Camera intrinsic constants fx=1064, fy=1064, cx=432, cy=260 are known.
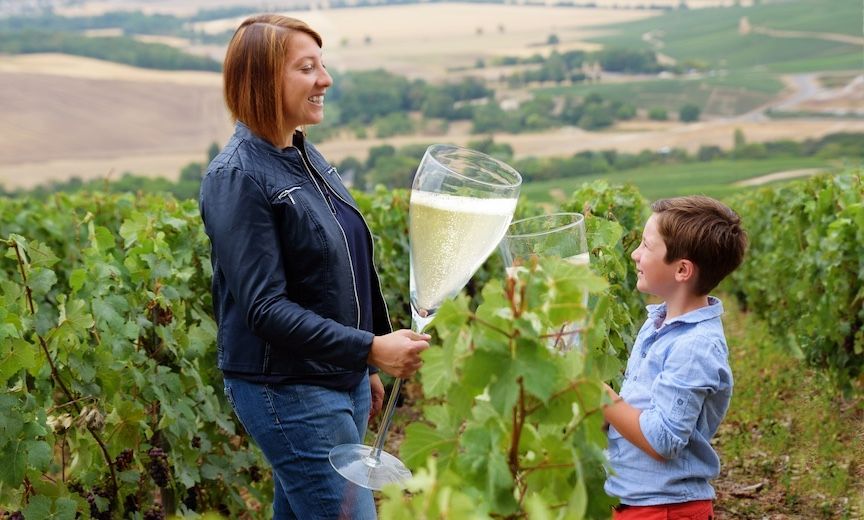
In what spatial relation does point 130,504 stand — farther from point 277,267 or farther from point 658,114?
point 658,114

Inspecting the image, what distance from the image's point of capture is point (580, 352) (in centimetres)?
159

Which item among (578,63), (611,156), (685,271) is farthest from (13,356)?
Answer: (578,63)

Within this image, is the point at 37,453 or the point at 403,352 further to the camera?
the point at 37,453

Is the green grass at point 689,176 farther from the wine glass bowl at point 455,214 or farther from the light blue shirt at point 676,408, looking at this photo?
the wine glass bowl at point 455,214

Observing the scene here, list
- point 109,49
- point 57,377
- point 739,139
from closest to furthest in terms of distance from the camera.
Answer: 1. point 57,377
2. point 739,139
3. point 109,49

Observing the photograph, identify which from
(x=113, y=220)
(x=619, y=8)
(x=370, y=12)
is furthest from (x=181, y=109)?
(x=113, y=220)

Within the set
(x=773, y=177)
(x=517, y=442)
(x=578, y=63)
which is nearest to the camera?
(x=517, y=442)

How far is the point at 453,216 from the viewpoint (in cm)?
205

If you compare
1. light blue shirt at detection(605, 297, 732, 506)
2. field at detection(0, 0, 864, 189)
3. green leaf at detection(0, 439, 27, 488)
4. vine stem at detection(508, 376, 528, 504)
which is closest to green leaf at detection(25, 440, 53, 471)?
green leaf at detection(0, 439, 27, 488)

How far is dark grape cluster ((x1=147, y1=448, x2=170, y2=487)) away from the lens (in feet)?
11.3

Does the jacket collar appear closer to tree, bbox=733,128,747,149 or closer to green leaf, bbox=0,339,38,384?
green leaf, bbox=0,339,38,384

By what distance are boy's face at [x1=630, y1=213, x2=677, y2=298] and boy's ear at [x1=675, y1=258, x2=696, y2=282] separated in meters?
0.01

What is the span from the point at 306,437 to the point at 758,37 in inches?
2150

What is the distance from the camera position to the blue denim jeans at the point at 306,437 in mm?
2492
